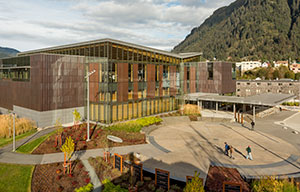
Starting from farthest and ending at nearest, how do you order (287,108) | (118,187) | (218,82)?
1. (287,108)
2. (218,82)
3. (118,187)

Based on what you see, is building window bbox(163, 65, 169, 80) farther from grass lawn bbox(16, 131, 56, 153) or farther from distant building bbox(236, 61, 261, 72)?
distant building bbox(236, 61, 261, 72)

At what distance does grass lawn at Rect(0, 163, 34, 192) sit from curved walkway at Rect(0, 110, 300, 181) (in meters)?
1.11

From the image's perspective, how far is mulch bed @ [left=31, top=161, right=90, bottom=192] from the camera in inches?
578

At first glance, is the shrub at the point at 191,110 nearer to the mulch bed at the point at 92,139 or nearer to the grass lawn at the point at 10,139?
the mulch bed at the point at 92,139

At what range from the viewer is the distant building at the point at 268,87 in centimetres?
5869

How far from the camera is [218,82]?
46750mm

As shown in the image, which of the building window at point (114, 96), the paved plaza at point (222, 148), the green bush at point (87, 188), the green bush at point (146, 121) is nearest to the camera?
the green bush at point (87, 188)

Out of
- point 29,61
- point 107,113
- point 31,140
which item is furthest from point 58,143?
point 29,61

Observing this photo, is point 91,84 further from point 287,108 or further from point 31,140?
point 287,108

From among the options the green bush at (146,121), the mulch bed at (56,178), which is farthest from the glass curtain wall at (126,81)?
the mulch bed at (56,178)

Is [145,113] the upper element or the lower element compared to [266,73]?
lower

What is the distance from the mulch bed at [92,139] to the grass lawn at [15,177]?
3.46m

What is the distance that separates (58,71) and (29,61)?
460 cm

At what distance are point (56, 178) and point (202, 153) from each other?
13.8 m
